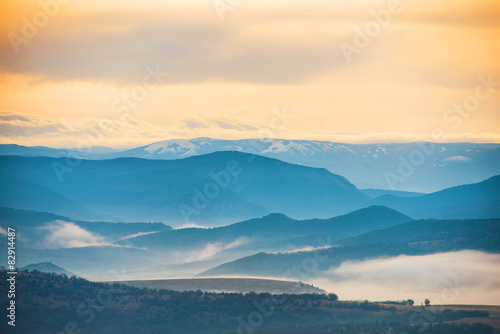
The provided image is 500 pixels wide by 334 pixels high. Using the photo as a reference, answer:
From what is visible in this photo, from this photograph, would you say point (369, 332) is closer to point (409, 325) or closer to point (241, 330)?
point (409, 325)

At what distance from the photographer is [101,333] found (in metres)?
199

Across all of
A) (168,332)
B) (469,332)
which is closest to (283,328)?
(168,332)

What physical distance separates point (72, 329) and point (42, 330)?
19.8 ft

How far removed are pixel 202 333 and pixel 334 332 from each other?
89.5 feet

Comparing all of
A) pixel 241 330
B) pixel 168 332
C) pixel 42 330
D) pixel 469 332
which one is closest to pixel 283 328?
pixel 241 330

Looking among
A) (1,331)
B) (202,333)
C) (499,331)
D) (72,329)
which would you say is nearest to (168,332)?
(202,333)

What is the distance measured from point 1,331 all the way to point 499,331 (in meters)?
102

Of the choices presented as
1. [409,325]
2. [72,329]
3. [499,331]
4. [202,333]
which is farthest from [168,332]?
[499,331]

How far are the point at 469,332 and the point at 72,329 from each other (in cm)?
8043

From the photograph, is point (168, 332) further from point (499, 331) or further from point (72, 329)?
point (499, 331)

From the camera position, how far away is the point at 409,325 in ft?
655

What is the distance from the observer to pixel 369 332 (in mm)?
191375

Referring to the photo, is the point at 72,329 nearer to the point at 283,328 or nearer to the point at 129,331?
the point at 129,331

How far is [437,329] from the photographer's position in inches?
7682
